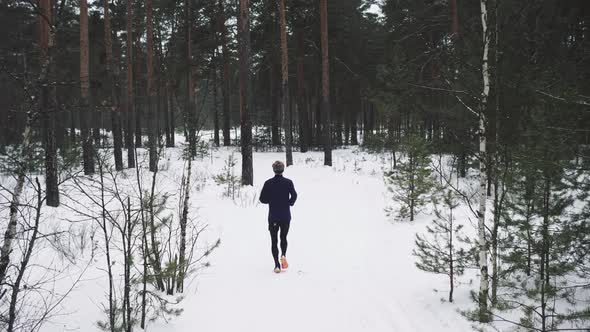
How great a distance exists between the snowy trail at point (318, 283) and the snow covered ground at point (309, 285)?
0.05ft

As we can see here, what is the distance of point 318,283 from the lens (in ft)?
17.8

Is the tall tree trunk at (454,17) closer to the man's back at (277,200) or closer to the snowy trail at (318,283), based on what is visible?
the snowy trail at (318,283)

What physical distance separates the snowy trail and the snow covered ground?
1cm

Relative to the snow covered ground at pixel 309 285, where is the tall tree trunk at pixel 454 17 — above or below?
above

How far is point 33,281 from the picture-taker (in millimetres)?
4961

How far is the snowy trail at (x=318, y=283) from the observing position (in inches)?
168

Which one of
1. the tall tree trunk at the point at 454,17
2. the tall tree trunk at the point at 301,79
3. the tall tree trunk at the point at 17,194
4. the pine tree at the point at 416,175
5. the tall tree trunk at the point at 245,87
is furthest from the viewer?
the tall tree trunk at the point at 301,79

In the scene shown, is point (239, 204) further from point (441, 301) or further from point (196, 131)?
point (441, 301)

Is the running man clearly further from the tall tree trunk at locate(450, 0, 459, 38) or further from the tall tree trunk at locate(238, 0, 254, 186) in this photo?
the tall tree trunk at locate(450, 0, 459, 38)

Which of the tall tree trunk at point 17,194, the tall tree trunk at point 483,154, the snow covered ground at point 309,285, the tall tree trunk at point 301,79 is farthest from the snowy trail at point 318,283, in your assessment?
the tall tree trunk at point 301,79

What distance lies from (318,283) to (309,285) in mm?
160

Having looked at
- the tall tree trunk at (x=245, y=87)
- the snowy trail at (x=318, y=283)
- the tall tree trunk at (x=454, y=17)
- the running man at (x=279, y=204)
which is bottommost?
the snowy trail at (x=318, y=283)

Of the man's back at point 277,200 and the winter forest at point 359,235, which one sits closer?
the winter forest at point 359,235

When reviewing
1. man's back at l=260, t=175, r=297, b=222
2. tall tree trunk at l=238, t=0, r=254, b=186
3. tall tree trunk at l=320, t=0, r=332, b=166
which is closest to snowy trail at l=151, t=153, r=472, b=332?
man's back at l=260, t=175, r=297, b=222
